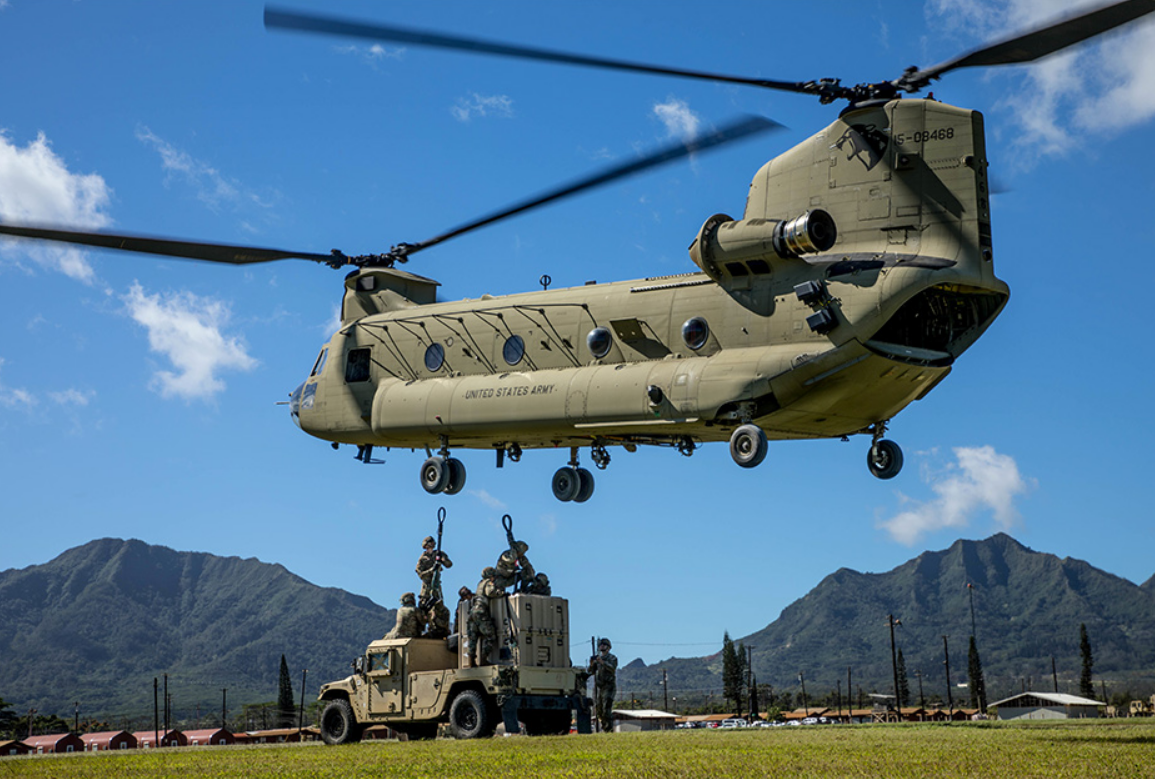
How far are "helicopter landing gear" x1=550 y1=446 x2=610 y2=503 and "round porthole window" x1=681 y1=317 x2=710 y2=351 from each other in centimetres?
527

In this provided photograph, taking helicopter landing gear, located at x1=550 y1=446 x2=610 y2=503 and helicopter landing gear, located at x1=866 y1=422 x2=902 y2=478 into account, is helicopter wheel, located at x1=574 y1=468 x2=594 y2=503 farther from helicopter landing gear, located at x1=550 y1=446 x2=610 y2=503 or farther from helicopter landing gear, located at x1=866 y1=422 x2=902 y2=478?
helicopter landing gear, located at x1=866 y1=422 x2=902 y2=478

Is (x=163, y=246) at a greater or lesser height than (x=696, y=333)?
greater

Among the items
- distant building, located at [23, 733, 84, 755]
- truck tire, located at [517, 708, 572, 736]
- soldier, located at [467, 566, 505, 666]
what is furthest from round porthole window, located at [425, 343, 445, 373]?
distant building, located at [23, 733, 84, 755]

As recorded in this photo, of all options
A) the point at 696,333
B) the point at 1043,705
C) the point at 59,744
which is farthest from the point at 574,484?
the point at 1043,705

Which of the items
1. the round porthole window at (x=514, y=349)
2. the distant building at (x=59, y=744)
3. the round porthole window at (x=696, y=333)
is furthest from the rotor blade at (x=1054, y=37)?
the distant building at (x=59, y=744)

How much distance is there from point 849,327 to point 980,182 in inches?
140

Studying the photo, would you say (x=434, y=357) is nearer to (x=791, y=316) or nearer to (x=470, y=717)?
(x=791, y=316)

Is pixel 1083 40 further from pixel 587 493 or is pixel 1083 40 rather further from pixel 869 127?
pixel 587 493

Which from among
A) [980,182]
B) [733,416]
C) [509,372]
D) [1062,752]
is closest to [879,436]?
[733,416]

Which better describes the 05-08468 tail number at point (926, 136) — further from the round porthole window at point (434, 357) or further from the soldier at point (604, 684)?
the round porthole window at point (434, 357)

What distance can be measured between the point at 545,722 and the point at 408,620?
3157mm

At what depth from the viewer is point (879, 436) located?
79.3 feet

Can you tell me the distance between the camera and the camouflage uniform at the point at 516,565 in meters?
21.6

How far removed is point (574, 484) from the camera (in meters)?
27.9
